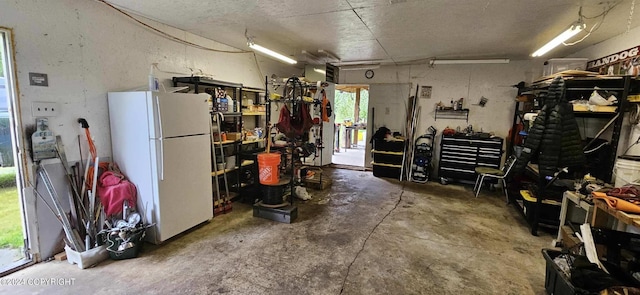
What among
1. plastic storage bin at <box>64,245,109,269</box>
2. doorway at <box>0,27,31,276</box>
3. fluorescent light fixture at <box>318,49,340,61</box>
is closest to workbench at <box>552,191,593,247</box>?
fluorescent light fixture at <box>318,49,340,61</box>

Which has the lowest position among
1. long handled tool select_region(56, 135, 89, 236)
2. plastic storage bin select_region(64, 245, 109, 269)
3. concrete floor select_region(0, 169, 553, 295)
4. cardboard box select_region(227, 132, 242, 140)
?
concrete floor select_region(0, 169, 553, 295)

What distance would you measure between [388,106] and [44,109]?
5.65 metres

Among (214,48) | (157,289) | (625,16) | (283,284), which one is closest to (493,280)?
(283,284)

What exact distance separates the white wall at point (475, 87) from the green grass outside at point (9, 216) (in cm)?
619

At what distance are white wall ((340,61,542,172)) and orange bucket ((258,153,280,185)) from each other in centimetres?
386

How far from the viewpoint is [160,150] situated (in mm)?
2750

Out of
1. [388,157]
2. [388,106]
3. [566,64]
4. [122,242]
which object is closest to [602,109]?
[566,64]

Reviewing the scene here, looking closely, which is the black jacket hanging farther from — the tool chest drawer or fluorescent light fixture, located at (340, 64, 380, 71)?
fluorescent light fixture, located at (340, 64, 380, 71)

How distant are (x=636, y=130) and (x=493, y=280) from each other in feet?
7.89

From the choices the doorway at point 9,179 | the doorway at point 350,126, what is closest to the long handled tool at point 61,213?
the doorway at point 9,179

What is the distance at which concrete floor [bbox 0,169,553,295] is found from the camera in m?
2.26

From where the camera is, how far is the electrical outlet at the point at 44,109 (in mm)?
2359

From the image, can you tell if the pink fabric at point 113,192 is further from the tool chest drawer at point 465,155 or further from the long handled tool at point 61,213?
the tool chest drawer at point 465,155

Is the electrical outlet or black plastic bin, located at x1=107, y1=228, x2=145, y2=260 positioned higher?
the electrical outlet
